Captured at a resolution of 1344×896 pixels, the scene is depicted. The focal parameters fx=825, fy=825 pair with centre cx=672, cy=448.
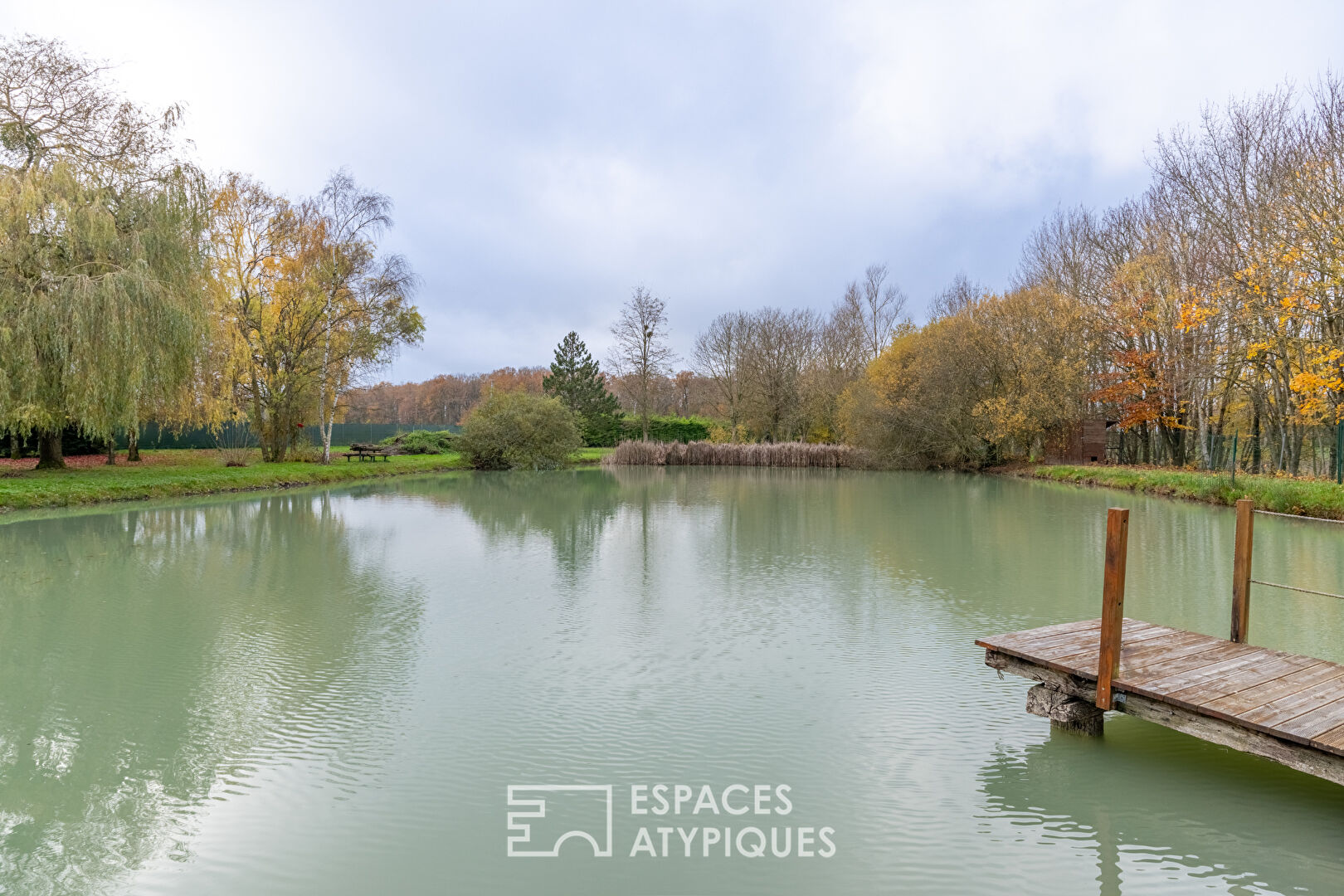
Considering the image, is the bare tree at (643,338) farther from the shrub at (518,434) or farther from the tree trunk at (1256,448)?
the tree trunk at (1256,448)

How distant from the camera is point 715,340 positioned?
125 feet

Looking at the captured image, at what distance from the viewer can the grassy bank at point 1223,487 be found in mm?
13141

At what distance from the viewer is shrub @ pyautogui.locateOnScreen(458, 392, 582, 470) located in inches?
1100

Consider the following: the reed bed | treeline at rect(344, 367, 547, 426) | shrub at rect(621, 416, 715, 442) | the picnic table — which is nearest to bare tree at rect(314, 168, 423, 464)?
the picnic table

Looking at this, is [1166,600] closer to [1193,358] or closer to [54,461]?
[1193,358]

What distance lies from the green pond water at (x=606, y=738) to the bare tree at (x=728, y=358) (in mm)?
27098

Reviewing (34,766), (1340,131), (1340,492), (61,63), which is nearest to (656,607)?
(34,766)

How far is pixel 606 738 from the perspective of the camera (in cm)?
416

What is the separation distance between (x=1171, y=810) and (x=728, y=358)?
34.6m

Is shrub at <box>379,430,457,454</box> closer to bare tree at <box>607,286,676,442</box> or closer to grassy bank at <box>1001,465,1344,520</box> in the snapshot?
bare tree at <box>607,286,676,442</box>

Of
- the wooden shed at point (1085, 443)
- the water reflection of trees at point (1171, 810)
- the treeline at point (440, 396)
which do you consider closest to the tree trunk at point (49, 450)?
the water reflection of trees at point (1171, 810)

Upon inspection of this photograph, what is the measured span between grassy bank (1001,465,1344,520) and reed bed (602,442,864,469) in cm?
882

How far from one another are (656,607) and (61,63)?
57.9 ft

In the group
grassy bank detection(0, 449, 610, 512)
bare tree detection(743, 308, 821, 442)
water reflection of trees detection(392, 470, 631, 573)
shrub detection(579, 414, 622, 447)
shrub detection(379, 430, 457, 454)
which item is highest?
bare tree detection(743, 308, 821, 442)
